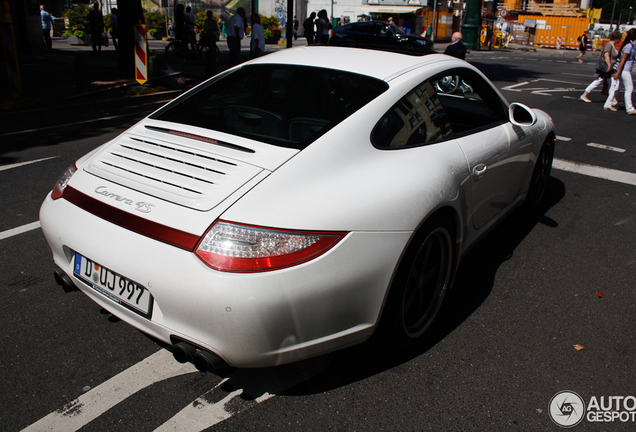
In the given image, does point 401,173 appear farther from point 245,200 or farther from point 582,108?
point 582,108

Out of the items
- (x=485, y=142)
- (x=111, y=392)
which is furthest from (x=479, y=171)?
(x=111, y=392)

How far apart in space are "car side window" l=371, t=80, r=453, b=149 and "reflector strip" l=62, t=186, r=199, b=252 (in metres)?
1.04

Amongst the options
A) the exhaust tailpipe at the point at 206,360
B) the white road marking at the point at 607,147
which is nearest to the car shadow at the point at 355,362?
the exhaust tailpipe at the point at 206,360

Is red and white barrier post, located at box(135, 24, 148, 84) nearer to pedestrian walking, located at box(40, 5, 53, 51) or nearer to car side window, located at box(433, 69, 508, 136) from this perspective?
car side window, located at box(433, 69, 508, 136)

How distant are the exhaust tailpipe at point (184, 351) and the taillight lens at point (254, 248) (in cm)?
37

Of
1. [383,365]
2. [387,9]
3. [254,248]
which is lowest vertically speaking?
[383,365]

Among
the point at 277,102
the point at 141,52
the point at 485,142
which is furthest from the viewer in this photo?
the point at 141,52

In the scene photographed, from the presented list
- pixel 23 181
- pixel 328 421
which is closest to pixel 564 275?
pixel 328 421

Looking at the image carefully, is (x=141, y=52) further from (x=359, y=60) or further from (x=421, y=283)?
(x=421, y=283)

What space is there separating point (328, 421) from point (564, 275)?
231 centimetres

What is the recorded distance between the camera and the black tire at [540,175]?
4.44 m

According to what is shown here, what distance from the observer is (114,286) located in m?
2.18

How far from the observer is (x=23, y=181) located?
207 inches

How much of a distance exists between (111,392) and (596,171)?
20.4ft
